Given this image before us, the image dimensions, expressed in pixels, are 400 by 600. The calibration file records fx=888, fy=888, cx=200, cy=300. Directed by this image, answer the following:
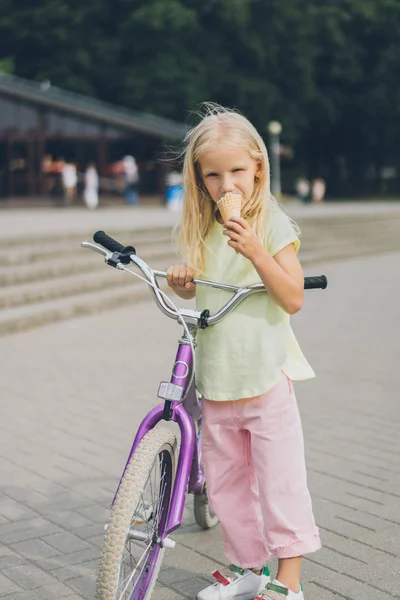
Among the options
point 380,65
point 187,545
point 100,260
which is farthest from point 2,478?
point 380,65

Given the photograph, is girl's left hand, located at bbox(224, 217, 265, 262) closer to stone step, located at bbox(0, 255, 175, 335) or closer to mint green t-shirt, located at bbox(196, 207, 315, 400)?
mint green t-shirt, located at bbox(196, 207, 315, 400)

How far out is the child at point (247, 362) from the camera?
284 centimetres

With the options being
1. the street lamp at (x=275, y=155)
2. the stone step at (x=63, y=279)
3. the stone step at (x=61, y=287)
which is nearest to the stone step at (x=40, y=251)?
the stone step at (x=63, y=279)

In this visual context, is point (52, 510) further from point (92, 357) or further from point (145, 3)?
point (145, 3)

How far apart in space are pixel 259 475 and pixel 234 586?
434 mm

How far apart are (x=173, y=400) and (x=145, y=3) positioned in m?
42.1

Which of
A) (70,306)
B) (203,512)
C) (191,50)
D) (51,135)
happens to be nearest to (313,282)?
(203,512)

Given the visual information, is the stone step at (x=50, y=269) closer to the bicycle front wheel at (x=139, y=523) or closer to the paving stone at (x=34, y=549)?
the paving stone at (x=34, y=549)

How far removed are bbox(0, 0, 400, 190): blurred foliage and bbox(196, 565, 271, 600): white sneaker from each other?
38.9 m

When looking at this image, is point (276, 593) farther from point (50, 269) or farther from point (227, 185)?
point (50, 269)

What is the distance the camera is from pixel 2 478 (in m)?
4.57

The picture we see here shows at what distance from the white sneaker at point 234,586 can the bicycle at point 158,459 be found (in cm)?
28

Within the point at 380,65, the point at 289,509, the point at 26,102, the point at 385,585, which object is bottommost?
the point at 385,585

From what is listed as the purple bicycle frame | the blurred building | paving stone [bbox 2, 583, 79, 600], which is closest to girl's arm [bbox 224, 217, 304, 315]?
the purple bicycle frame
